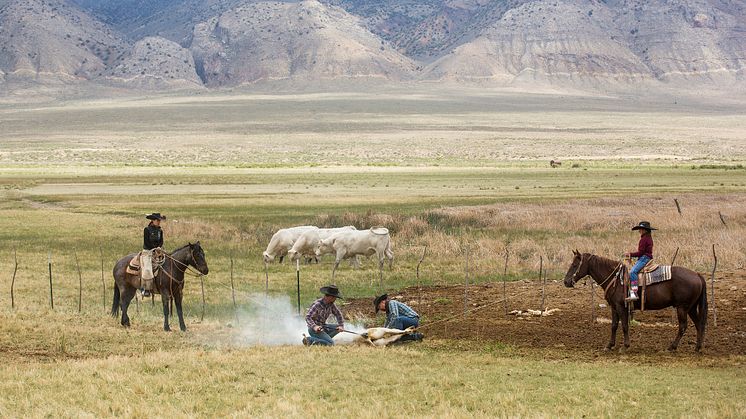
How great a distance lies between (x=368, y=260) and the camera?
30906 mm

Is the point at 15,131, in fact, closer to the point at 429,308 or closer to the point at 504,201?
the point at 504,201

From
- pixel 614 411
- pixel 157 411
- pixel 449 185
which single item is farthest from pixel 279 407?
pixel 449 185

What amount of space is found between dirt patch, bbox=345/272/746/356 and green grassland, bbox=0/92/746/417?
0.93 meters

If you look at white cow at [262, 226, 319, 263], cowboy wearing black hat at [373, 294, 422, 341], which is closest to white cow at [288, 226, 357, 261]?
white cow at [262, 226, 319, 263]

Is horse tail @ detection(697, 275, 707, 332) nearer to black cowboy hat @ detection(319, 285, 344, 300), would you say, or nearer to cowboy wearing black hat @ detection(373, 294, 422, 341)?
cowboy wearing black hat @ detection(373, 294, 422, 341)

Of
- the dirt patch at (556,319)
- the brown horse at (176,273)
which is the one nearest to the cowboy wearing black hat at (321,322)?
the dirt patch at (556,319)

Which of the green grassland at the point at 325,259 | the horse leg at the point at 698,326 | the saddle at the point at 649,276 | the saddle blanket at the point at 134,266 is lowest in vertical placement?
the green grassland at the point at 325,259

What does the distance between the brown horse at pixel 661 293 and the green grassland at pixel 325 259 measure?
78 cm

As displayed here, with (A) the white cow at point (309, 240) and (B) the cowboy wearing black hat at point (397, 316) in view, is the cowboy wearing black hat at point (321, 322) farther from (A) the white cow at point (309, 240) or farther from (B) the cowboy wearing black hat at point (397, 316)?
(A) the white cow at point (309, 240)

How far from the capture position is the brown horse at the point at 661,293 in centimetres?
1595

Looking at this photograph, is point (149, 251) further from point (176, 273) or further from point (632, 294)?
point (632, 294)

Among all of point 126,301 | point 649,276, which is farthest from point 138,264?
point 649,276

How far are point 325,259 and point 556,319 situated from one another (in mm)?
13219

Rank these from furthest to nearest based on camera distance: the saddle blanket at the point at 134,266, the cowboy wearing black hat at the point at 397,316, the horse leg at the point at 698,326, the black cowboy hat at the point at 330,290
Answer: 1. the saddle blanket at the point at 134,266
2. the cowboy wearing black hat at the point at 397,316
3. the black cowboy hat at the point at 330,290
4. the horse leg at the point at 698,326
